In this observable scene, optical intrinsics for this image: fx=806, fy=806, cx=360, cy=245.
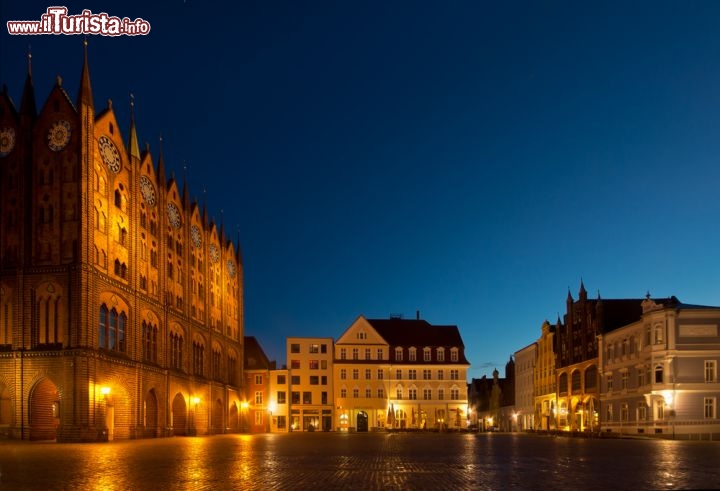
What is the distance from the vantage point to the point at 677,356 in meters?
68.7

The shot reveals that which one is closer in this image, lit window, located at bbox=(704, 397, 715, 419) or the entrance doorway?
lit window, located at bbox=(704, 397, 715, 419)

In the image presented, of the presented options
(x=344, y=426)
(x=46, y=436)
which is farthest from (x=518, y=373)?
(x=46, y=436)

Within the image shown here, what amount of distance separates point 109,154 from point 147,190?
27.8 ft

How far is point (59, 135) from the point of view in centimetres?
5478

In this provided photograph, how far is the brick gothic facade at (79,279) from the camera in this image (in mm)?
51156

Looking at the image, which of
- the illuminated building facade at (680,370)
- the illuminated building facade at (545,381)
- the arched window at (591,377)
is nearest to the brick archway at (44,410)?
the illuminated building facade at (680,370)

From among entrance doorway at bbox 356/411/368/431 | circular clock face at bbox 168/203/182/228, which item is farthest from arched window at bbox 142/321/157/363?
entrance doorway at bbox 356/411/368/431

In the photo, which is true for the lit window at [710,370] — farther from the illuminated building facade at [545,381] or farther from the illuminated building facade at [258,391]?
the illuminated building facade at [258,391]

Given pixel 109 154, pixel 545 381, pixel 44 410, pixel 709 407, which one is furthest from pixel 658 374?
pixel 44 410

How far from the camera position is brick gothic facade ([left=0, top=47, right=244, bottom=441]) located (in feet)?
168

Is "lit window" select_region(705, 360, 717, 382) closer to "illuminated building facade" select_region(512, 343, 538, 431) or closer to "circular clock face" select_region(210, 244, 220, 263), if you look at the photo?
"illuminated building facade" select_region(512, 343, 538, 431)

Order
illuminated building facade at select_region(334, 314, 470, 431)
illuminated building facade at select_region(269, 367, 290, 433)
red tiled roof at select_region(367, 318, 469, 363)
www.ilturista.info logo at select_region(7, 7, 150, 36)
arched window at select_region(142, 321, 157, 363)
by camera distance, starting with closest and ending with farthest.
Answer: www.ilturista.info logo at select_region(7, 7, 150, 36), arched window at select_region(142, 321, 157, 363), illuminated building facade at select_region(269, 367, 290, 433), illuminated building facade at select_region(334, 314, 470, 431), red tiled roof at select_region(367, 318, 469, 363)

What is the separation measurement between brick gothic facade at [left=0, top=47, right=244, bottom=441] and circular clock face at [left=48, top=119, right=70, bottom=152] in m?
0.07

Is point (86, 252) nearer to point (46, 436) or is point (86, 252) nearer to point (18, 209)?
point (18, 209)
